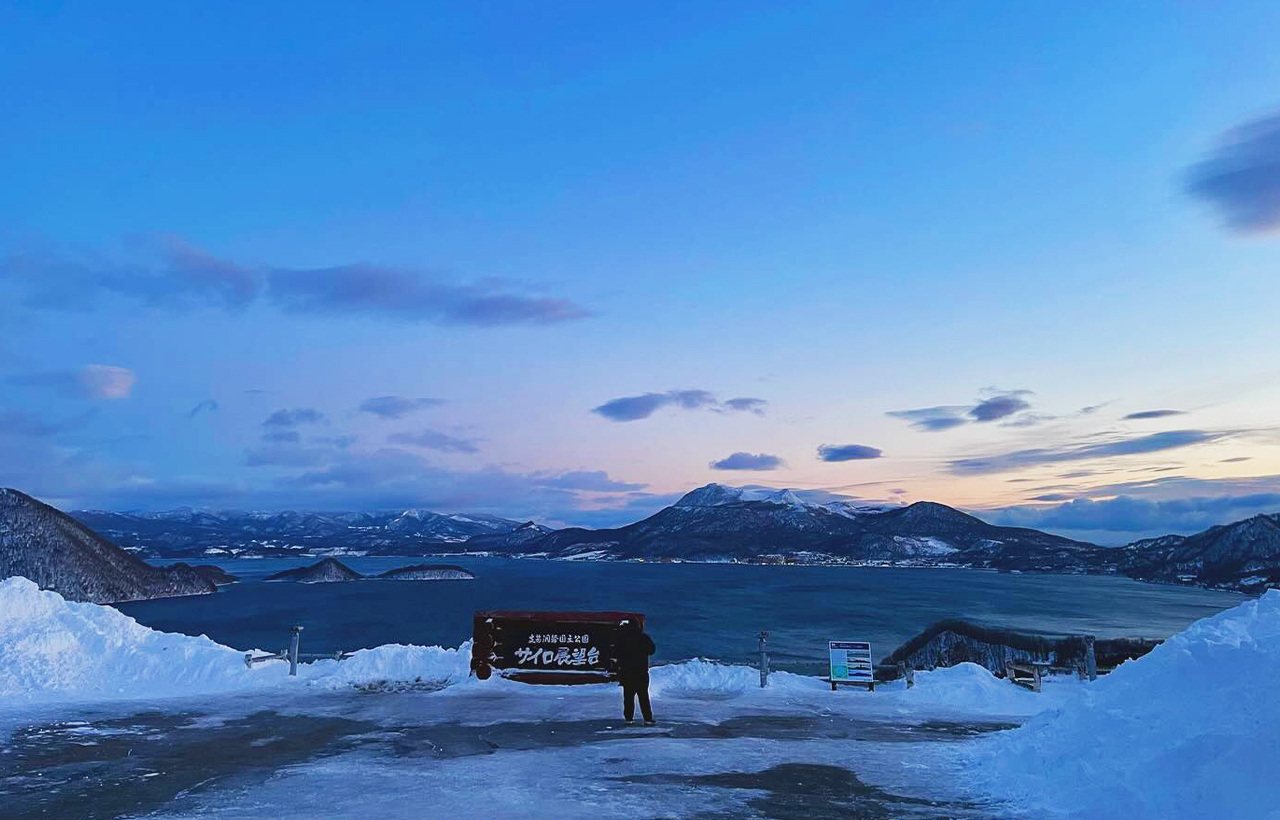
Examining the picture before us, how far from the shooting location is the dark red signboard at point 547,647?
19.7 meters

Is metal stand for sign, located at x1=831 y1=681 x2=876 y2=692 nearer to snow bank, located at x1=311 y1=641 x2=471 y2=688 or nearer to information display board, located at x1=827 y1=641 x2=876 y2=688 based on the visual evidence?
information display board, located at x1=827 y1=641 x2=876 y2=688

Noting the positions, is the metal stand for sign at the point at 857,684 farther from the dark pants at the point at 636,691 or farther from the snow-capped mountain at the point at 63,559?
the snow-capped mountain at the point at 63,559

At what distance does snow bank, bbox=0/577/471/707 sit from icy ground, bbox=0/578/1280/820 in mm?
79

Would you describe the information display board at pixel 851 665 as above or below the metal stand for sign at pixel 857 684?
above

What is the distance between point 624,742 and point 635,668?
1795 millimetres

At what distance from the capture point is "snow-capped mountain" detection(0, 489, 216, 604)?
13612 centimetres

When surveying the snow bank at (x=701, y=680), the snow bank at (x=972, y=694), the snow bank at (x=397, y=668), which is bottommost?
the snow bank at (x=972, y=694)

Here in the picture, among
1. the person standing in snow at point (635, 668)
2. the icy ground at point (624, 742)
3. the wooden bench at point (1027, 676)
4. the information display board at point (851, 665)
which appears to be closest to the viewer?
the icy ground at point (624, 742)

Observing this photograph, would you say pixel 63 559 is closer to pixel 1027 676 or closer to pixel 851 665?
pixel 851 665

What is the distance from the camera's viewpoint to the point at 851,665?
2088cm

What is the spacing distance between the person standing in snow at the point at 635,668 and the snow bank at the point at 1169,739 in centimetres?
635

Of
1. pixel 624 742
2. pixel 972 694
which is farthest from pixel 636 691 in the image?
pixel 972 694

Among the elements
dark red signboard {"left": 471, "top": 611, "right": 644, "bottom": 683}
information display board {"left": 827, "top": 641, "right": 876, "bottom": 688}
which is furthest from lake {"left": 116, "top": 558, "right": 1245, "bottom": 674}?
dark red signboard {"left": 471, "top": 611, "right": 644, "bottom": 683}

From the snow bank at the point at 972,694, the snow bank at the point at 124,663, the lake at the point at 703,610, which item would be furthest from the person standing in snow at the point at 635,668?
the lake at the point at 703,610
